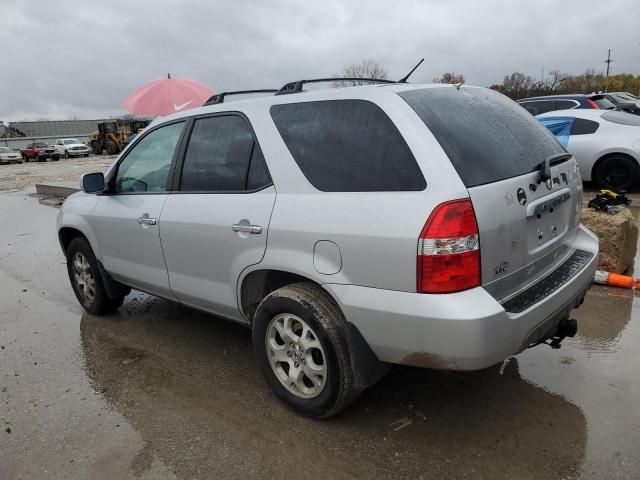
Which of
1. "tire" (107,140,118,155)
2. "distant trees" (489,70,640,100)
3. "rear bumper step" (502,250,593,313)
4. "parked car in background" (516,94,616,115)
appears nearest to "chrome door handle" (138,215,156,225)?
"rear bumper step" (502,250,593,313)

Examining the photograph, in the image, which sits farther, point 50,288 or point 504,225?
point 50,288

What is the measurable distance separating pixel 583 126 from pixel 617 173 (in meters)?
1.01

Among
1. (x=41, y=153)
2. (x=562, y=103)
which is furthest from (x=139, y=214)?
(x=41, y=153)

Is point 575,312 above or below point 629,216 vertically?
below

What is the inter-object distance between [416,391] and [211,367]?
1442mm

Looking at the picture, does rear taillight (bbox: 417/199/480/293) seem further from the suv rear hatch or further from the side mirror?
the side mirror

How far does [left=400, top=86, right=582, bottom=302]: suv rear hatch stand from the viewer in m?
2.35

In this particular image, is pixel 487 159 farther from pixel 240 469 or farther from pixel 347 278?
pixel 240 469

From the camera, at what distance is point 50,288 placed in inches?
228

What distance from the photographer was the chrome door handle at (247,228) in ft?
9.38

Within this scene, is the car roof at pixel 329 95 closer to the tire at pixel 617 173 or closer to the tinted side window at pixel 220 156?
the tinted side window at pixel 220 156

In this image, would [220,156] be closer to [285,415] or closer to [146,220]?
[146,220]

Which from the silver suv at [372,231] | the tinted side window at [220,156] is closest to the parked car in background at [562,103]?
the silver suv at [372,231]

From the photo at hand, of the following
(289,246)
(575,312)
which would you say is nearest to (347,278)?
(289,246)
